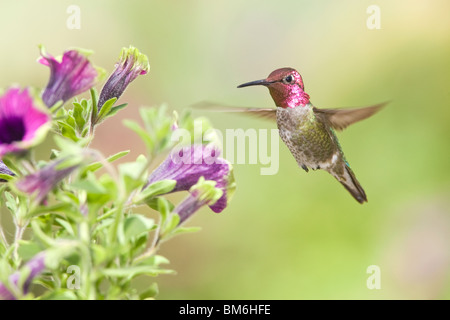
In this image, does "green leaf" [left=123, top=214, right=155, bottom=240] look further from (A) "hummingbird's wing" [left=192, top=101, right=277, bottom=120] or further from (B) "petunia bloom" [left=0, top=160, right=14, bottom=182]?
(A) "hummingbird's wing" [left=192, top=101, right=277, bottom=120]

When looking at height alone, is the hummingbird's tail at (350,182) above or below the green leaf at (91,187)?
above

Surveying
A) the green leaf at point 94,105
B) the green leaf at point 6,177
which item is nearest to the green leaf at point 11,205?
the green leaf at point 6,177

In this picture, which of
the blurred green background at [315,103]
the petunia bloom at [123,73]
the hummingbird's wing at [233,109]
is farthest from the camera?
the blurred green background at [315,103]

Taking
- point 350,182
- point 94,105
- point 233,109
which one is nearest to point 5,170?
point 94,105

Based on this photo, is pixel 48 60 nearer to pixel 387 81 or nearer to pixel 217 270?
pixel 217 270

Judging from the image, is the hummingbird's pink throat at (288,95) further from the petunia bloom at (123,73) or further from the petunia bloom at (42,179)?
the petunia bloom at (42,179)
